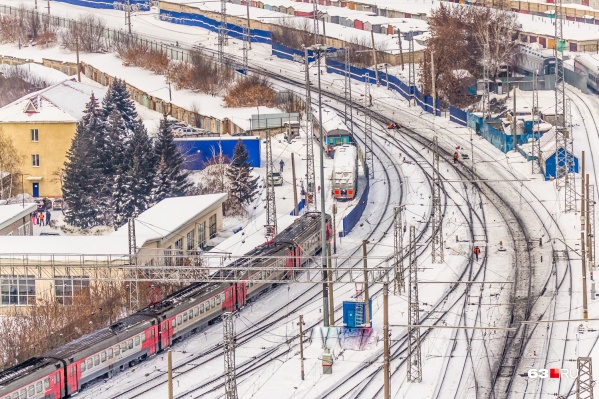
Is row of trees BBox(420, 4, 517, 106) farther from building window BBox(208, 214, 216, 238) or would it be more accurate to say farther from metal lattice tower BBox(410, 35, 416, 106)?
building window BBox(208, 214, 216, 238)

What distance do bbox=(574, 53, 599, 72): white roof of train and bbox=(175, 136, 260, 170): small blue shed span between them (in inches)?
839

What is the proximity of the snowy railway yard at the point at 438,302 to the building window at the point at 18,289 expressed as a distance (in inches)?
265

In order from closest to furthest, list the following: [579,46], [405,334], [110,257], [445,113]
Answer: [405,334] → [110,257] → [445,113] → [579,46]

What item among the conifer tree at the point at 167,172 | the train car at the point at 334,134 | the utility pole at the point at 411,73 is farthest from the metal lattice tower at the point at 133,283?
the utility pole at the point at 411,73

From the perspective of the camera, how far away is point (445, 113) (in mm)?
74500

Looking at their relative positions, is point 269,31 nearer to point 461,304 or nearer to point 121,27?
point 121,27

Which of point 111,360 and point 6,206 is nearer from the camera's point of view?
point 111,360

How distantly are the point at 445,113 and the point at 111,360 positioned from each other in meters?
38.5

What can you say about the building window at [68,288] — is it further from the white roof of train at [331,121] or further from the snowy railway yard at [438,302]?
the white roof of train at [331,121]

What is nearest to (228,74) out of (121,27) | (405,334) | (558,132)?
(121,27)

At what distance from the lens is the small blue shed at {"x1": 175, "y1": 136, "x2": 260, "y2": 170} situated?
65.0m

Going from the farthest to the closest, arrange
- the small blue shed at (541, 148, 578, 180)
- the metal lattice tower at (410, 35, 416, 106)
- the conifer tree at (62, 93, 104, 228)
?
the metal lattice tower at (410, 35, 416, 106)
the conifer tree at (62, 93, 104, 228)
the small blue shed at (541, 148, 578, 180)

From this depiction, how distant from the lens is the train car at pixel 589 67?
75619 millimetres

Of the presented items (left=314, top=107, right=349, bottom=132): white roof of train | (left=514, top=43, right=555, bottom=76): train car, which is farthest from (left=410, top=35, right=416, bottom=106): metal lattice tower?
(left=314, top=107, right=349, bottom=132): white roof of train
